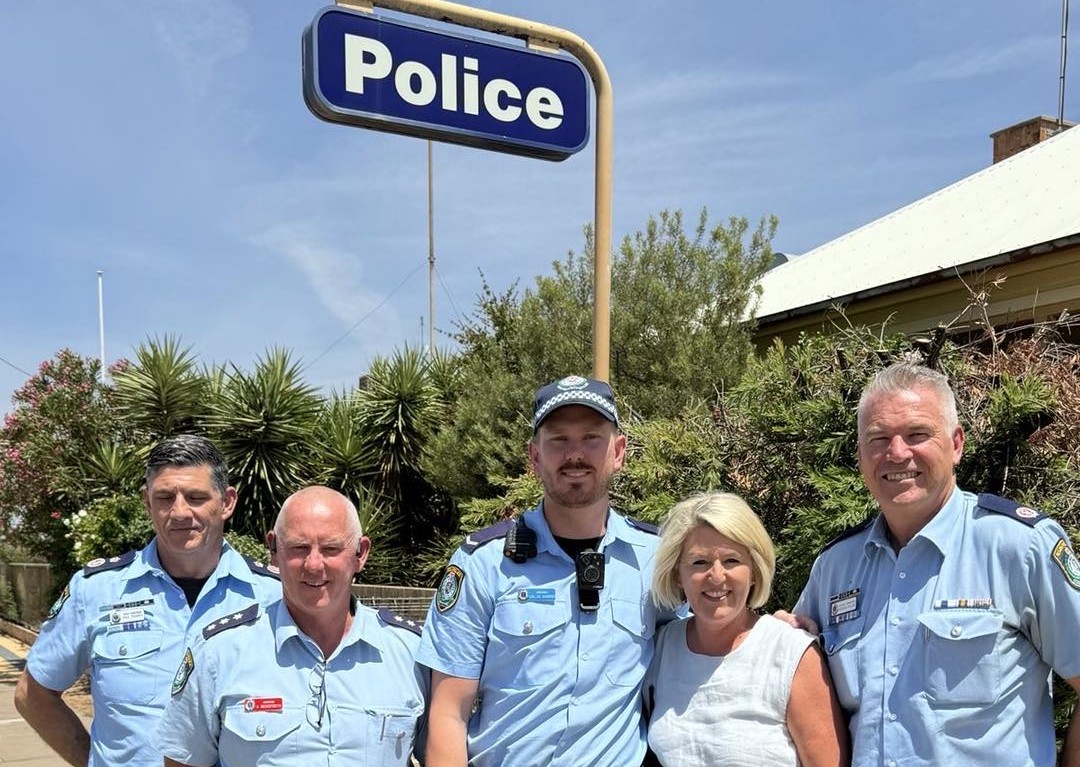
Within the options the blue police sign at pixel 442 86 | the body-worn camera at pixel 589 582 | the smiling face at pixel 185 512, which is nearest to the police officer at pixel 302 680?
the body-worn camera at pixel 589 582

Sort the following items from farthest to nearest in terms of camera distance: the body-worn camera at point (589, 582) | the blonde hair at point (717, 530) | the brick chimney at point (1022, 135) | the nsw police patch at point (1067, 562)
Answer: the brick chimney at point (1022, 135), the body-worn camera at point (589, 582), the blonde hair at point (717, 530), the nsw police patch at point (1067, 562)

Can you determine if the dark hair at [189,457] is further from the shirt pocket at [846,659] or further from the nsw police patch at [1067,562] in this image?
the nsw police patch at [1067,562]

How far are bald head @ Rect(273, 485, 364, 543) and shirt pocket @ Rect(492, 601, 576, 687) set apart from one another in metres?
0.44

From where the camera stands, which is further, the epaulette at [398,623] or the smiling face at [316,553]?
the epaulette at [398,623]

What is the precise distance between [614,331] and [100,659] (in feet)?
21.2

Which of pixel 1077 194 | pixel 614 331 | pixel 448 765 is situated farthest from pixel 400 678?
pixel 1077 194

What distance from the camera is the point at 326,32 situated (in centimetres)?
371

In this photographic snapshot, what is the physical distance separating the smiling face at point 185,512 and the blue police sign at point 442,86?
1529 millimetres

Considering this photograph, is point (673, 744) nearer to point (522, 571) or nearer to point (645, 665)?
point (645, 665)

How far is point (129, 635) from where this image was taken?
3.04 meters

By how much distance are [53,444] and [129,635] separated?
33.9 ft

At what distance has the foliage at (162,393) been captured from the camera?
38.1 ft

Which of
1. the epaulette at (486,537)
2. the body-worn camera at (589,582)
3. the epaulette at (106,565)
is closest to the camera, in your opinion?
the body-worn camera at (589,582)

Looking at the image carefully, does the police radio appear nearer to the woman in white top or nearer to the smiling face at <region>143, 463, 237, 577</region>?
the woman in white top
